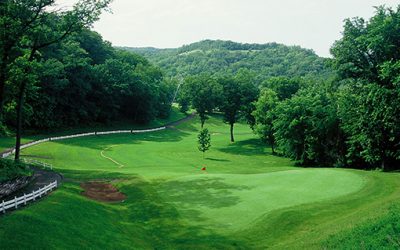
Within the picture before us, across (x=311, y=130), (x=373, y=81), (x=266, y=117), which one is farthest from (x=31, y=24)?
(x=266, y=117)

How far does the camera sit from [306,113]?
2446 inches

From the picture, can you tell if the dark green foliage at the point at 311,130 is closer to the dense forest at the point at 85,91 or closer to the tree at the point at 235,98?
the tree at the point at 235,98

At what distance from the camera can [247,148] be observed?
80.4 metres

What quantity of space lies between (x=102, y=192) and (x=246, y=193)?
13.6 m

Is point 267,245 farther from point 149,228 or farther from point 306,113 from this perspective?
point 306,113

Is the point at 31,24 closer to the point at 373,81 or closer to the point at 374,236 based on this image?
the point at 374,236

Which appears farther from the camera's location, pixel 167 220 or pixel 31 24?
pixel 31 24

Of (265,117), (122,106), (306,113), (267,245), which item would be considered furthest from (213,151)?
(267,245)

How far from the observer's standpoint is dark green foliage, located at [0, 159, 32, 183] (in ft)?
93.3

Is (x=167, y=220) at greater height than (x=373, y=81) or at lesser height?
lesser

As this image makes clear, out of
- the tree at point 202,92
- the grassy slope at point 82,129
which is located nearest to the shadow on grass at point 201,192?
the grassy slope at point 82,129

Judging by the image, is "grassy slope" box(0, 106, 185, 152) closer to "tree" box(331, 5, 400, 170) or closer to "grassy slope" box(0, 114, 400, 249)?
"grassy slope" box(0, 114, 400, 249)

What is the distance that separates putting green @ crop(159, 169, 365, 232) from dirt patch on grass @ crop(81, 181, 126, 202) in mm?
3943

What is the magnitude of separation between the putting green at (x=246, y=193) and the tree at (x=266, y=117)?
38.6m
